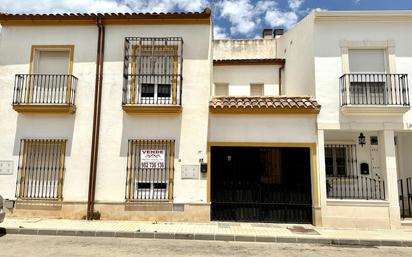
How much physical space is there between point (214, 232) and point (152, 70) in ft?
19.4

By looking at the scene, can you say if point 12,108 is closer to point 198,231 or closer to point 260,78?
point 198,231

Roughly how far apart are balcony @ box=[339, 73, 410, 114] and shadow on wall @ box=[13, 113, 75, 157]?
30.2 ft

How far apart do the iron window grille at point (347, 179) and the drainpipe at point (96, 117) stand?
7935 millimetres

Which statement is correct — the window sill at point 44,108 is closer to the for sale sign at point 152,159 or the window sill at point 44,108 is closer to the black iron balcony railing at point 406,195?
the for sale sign at point 152,159

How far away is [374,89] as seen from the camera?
11039 mm

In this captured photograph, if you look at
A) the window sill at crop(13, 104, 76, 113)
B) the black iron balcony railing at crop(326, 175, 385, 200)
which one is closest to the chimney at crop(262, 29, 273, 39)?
the black iron balcony railing at crop(326, 175, 385, 200)

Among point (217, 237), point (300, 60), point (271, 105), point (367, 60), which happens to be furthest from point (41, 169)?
point (367, 60)

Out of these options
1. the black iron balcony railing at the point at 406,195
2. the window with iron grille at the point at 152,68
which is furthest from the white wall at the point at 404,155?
the window with iron grille at the point at 152,68

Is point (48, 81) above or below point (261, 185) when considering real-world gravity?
above

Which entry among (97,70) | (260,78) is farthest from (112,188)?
(260,78)

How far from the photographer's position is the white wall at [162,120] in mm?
10797

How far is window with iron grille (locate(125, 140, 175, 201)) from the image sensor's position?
10820mm

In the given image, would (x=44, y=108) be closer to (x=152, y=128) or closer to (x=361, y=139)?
(x=152, y=128)

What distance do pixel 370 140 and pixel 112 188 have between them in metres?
9.53
